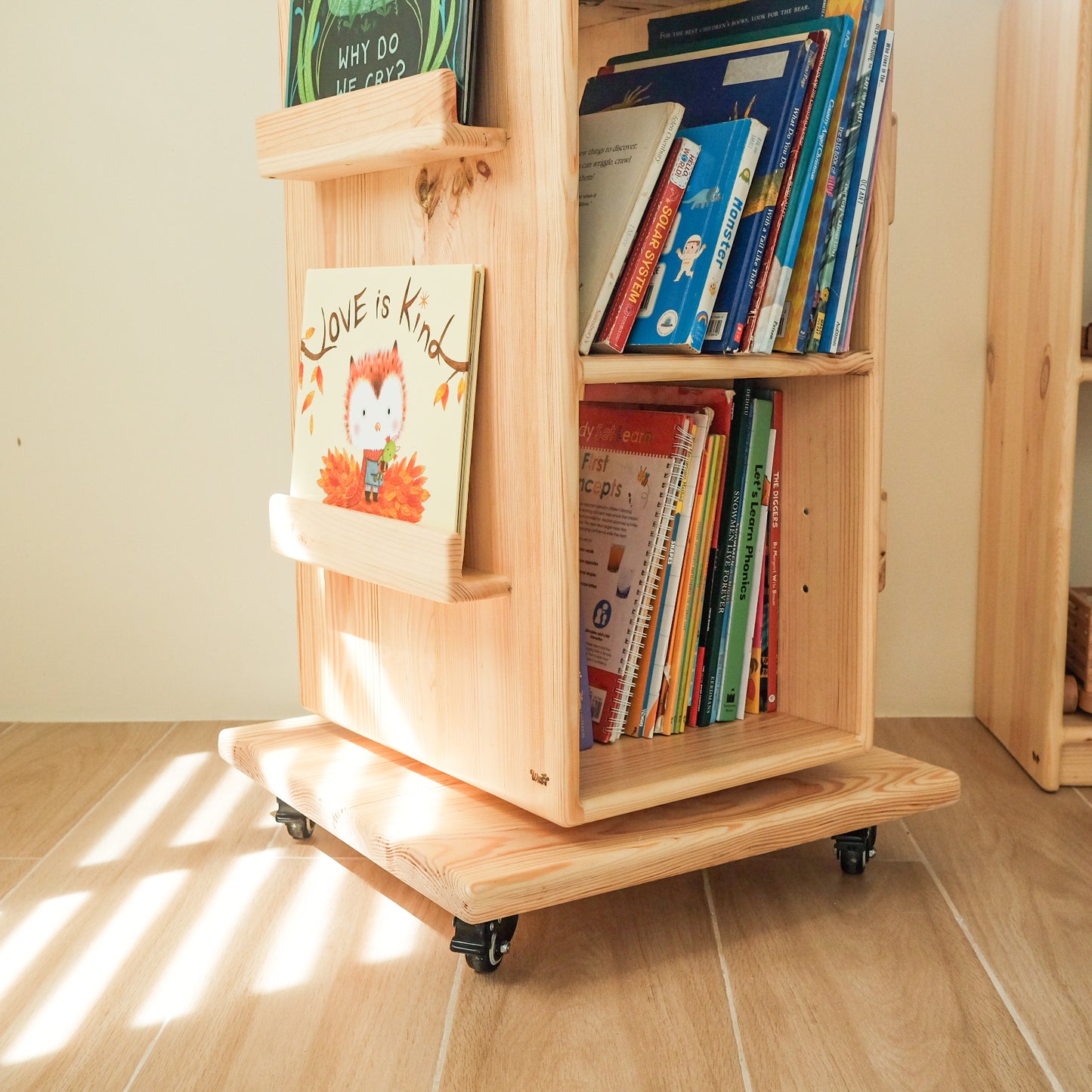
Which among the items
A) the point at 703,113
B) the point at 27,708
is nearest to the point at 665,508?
the point at 703,113

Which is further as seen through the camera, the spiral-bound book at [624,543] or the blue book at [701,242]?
the spiral-bound book at [624,543]


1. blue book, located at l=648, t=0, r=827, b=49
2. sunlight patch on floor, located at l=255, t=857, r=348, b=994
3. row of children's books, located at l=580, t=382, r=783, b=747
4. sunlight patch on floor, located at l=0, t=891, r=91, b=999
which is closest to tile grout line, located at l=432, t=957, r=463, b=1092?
sunlight patch on floor, located at l=255, t=857, r=348, b=994

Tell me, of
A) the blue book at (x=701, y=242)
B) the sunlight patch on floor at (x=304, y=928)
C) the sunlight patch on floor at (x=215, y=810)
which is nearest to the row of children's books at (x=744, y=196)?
the blue book at (x=701, y=242)

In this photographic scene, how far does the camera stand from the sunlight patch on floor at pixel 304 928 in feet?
3.16

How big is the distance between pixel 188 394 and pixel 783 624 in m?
0.84

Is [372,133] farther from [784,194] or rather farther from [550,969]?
[550,969]

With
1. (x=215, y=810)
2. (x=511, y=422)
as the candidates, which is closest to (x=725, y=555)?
(x=511, y=422)

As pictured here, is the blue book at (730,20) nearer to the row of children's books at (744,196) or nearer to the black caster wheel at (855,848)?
the row of children's books at (744,196)

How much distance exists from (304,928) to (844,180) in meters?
0.82

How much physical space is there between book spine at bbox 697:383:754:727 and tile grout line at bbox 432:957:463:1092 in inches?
14.2

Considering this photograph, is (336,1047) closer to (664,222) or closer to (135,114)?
(664,222)

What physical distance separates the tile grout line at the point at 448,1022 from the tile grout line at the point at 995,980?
16.6 inches

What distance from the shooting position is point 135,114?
1.49 meters

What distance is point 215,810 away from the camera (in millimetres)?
1314
